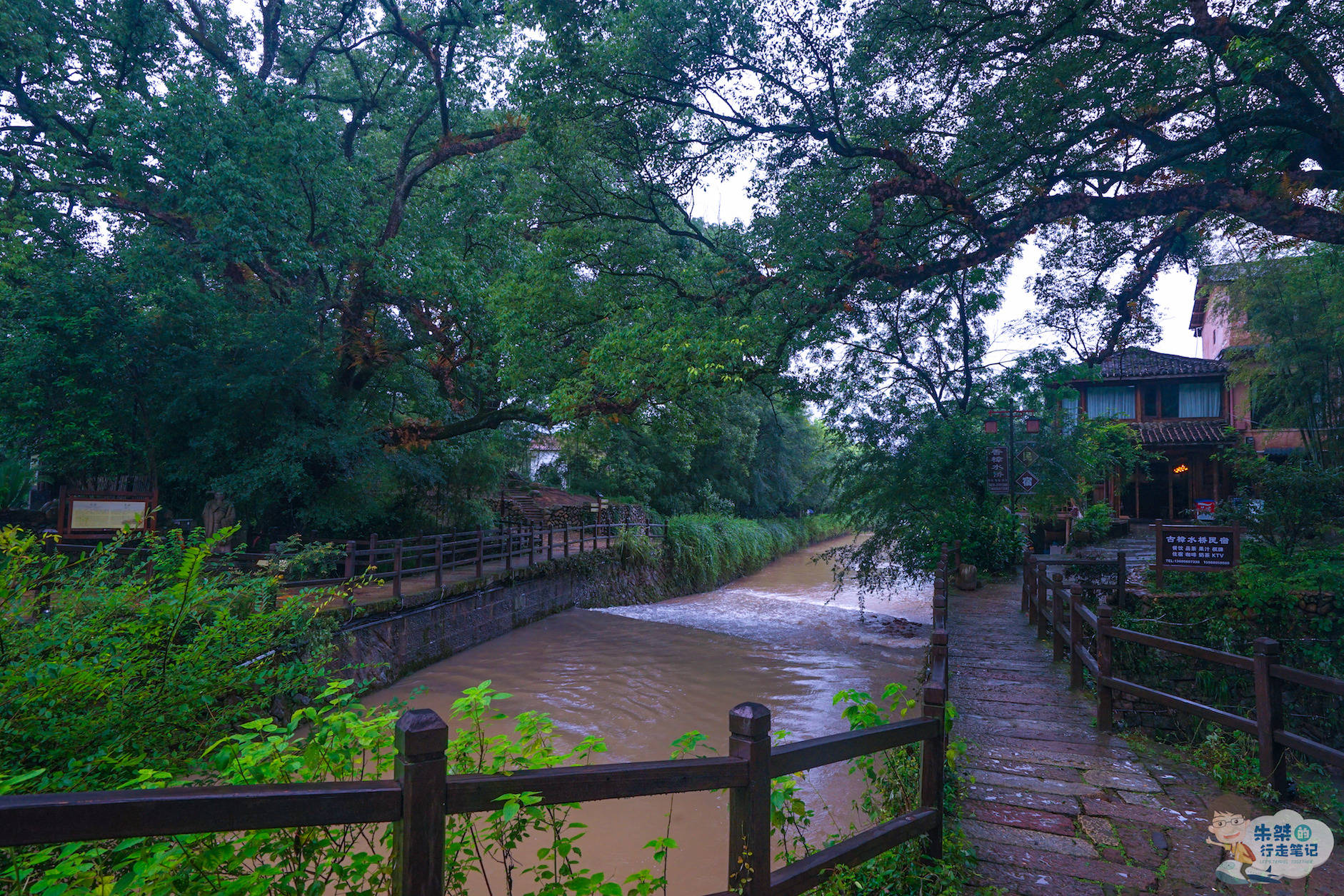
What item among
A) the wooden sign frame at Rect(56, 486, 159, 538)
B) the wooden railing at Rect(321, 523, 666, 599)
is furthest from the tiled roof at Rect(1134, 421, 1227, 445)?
the wooden sign frame at Rect(56, 486, 159, 538)

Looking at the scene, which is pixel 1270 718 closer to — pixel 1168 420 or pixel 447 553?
pixel 447 553

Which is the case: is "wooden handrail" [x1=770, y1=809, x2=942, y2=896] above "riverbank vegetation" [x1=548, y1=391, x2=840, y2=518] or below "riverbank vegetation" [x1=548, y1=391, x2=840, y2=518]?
below

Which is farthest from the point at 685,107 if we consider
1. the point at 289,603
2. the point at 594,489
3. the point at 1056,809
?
the point at 594,489

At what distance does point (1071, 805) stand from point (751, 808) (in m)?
3.10

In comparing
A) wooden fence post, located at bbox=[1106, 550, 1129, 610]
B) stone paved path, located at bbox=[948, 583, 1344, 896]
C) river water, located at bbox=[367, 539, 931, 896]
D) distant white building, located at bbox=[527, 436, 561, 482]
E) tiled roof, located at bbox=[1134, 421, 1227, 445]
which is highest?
tiled roof, located at bbox=[1134, 421, 1227, 445]

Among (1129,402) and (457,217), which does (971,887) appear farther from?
(1129,402)

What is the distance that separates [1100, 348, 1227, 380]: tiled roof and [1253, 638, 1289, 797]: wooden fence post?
74.9 feet

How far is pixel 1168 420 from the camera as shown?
83.9 ft

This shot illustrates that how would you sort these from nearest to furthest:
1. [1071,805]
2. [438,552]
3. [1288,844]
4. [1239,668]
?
[1288,844]
[1071,805]
[1239,668]
[438,552]

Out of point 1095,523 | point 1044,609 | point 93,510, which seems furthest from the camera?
point 1095,523

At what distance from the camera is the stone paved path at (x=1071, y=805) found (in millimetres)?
3656

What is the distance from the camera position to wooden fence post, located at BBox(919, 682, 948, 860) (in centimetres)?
366

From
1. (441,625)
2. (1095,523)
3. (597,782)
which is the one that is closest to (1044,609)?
(597,782)

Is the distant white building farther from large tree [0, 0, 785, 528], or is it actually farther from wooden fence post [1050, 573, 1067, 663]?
wooden fence post [1050, 573, 1067, 663]
